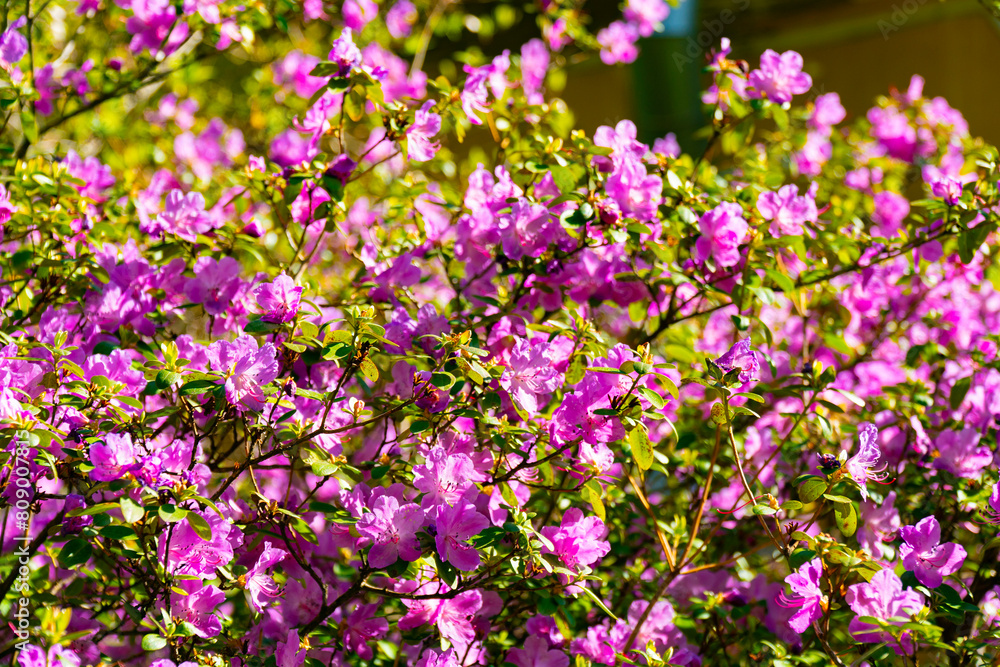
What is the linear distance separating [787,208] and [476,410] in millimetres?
728

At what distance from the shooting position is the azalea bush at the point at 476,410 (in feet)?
4.09

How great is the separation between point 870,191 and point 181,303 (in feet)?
7.66

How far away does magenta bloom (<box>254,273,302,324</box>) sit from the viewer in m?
1.29

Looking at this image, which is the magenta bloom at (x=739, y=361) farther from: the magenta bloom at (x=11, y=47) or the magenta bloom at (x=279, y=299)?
the magenta bloom at (x=11, y=47)

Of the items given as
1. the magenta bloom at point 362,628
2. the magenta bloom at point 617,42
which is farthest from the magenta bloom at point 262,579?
the magenta bloom at point 617,42

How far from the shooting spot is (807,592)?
49.2 inches

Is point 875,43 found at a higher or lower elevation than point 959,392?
higher

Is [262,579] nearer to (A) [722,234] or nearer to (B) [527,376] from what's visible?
(B) [527,376]

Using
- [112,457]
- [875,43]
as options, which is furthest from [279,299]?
[875,43]

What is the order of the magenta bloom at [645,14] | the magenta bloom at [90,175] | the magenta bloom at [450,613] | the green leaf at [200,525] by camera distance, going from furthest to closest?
the magenta bloom at [645,14]
the magenta bloom at [90,175]
the magenta bloom at [450,613]
the green leaf at [200,525]

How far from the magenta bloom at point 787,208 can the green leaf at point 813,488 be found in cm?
54

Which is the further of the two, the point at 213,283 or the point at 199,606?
the point at 213,283

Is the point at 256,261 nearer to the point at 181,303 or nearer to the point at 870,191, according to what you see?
the point at 181,303

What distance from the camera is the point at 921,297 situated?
2.16 metres
